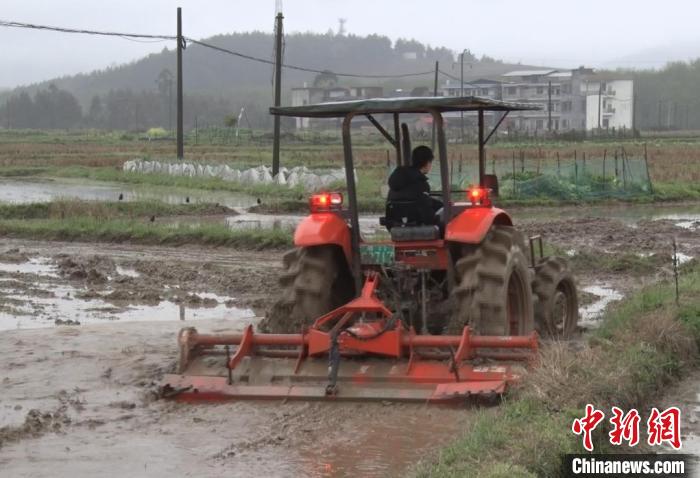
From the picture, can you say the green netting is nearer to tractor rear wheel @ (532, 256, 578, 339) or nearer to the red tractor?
tractor rear wheel @ (532, 256, 578, 339)

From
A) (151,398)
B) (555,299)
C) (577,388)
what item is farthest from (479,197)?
(151,398)

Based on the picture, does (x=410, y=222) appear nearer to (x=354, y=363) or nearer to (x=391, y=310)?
(x=391, y=310)

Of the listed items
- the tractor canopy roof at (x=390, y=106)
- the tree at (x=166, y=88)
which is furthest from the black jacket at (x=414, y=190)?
the tree at (x=166, y=88)

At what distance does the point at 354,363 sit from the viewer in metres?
8.92

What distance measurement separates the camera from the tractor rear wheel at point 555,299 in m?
10.7

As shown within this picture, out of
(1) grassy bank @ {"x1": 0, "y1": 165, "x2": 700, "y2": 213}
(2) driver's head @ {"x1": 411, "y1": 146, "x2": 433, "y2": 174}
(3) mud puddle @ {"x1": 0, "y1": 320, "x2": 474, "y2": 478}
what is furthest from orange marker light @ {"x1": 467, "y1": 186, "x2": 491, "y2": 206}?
(1) grassy bank @ {"x1": 0, "y1": 165, "x2": 700, "y2": 213}

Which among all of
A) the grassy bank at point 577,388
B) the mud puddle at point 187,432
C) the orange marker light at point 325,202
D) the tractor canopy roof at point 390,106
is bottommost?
the mud puddle at point 187,432

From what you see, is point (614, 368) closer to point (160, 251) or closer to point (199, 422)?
point (199, 422)

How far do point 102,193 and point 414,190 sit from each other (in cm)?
2644

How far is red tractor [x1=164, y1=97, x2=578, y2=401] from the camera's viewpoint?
333 inches

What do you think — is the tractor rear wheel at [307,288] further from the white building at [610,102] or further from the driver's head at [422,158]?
the white building at [610,102]

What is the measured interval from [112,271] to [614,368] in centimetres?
1003

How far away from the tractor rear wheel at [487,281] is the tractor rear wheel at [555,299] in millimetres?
1225

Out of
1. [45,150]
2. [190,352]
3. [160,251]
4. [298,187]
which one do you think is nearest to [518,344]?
[190,352]
